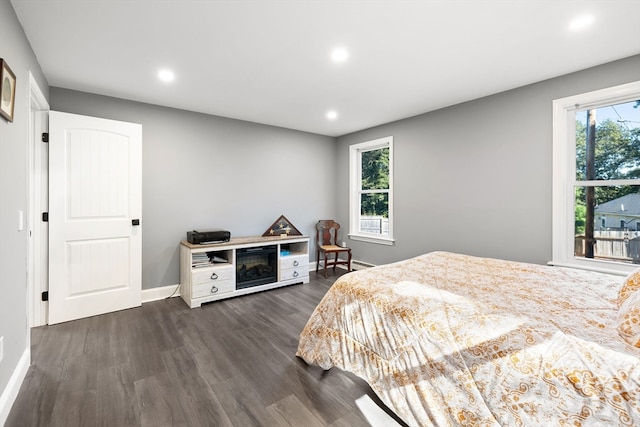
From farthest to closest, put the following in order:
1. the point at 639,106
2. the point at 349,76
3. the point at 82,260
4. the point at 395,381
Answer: the point at 82,260 → the point at 349,76 → the point at 639,106 → the point at 395,381

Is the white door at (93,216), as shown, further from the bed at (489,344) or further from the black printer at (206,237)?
the bed at (489,344)

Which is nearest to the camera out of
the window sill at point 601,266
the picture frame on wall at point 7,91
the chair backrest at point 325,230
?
the picture frame on wall at point 7,91

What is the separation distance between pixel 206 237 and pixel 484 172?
135 inches

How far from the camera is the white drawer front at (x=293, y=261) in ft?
13.3

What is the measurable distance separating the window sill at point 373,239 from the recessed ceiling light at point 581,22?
2972 millimetres

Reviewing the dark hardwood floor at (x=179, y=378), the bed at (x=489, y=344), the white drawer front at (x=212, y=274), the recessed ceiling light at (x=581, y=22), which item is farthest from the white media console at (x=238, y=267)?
the recessed ceiling light at (x=581, y=22)

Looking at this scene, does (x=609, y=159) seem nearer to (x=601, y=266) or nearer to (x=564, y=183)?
(x=564, y=183)

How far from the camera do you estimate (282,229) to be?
4.52m

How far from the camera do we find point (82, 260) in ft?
9.57

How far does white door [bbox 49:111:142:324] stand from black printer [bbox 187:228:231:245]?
1.83 feet

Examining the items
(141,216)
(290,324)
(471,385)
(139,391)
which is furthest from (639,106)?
(141,216)

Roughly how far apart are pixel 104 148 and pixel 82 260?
1.23 metres

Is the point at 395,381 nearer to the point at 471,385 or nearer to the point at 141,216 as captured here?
the point at 471,385

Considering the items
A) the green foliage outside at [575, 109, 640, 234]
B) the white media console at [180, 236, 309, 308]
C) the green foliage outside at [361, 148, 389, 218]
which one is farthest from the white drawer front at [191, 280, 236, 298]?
the green foliage outside at [575, 109, 640, 234]
